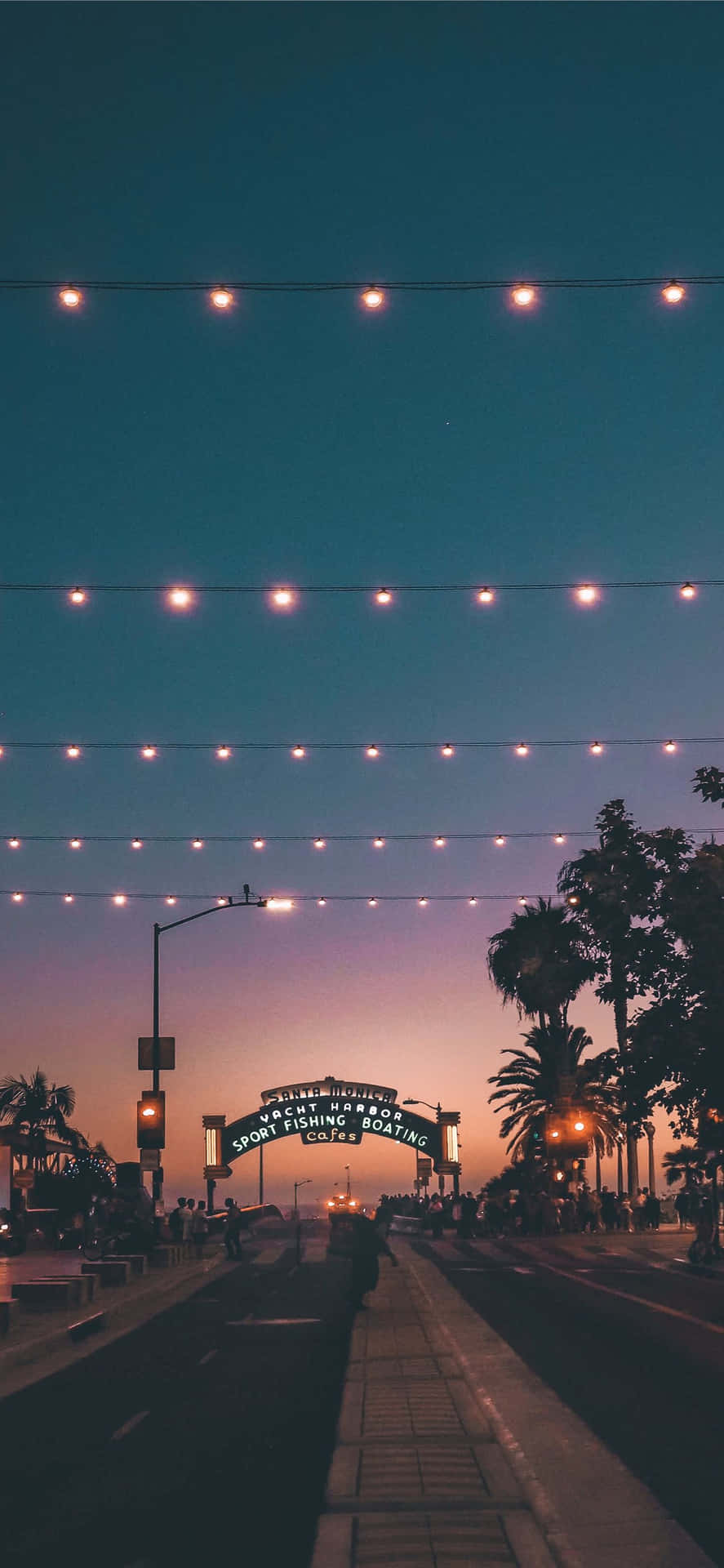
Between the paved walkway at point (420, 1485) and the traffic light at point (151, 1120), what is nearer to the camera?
the paved walkway at point (420, 1485)

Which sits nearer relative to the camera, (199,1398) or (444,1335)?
(199,1398)

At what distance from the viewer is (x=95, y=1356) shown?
19.3m

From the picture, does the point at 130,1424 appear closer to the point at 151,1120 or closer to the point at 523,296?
the point at 523,296

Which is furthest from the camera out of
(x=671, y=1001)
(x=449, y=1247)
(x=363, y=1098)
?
(x=363, y=1098)

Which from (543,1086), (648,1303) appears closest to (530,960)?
(543,1086)

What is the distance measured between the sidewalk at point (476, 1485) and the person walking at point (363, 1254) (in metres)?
8.39

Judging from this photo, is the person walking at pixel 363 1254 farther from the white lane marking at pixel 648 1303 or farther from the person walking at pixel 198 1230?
the person walking at pixel 198 1230

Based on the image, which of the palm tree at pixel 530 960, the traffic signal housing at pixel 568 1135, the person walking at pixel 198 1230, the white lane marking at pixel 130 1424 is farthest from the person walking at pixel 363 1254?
the palm tree at pixel 530 960

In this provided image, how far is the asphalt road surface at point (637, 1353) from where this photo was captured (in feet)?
34.8

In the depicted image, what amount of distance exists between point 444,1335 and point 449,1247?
32701 millimetres

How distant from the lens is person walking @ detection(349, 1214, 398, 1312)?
982 inches

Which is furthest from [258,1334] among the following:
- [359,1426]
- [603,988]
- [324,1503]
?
[603,988]

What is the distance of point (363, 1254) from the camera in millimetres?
25062

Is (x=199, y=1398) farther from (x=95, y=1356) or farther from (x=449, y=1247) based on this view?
(x=449, y=1247)
